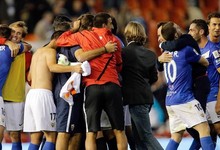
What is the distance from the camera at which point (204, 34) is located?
1336 cm

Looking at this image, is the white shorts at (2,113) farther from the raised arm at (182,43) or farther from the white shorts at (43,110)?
the raised arm at (182,43)

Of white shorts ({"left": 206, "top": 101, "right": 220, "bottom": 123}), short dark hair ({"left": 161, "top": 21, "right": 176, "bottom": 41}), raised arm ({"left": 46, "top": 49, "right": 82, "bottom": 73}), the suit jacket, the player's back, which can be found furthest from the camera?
white shorts ({"left": 206, "top": 101, "right": 220, "bottom": 123})

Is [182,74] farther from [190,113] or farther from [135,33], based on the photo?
[135,33]

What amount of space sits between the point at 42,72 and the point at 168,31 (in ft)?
5.87

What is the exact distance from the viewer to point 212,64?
13328 millimetres

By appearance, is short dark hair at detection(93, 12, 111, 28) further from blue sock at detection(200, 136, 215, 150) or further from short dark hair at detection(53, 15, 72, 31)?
blue sock at detection(200, 136, 215, 150)

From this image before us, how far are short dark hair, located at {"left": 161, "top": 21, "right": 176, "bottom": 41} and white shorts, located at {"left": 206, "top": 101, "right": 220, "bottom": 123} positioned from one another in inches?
48.3

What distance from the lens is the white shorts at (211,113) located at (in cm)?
1329

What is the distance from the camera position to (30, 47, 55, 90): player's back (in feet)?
42.7

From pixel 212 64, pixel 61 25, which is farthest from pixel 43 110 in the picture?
pixel 212 64

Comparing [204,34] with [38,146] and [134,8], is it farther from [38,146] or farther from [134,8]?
[134,8]

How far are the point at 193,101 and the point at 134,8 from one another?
10401 mm

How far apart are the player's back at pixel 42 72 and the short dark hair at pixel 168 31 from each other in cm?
154

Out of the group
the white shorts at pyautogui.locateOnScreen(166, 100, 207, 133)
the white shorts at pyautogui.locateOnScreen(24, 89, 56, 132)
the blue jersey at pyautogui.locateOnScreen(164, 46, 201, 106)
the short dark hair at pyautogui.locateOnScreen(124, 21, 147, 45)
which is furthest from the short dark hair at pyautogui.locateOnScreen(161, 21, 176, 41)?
the white shorts at pyautogui.locateOnScreen(24, 89, 56, 132)
